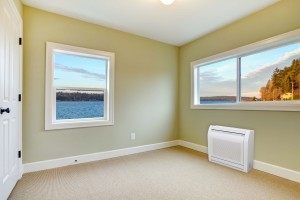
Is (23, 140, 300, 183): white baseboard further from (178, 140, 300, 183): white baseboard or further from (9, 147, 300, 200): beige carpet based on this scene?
(9, 147, 300, 200): beige carpet

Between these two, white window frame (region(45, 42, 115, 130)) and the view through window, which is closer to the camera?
the view through window

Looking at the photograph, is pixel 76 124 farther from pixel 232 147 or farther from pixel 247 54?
pixel 247 54

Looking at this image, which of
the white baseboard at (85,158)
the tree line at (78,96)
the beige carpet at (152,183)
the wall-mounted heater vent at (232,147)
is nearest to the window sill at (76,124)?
the tree line at (78,96)

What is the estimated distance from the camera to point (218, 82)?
11.5 feet

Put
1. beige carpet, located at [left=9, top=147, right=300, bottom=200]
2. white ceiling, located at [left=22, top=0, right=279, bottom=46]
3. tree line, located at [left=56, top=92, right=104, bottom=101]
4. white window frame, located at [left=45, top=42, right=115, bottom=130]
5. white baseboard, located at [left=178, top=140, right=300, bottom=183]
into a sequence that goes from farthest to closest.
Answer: tree line, located at [left=56, top=92, right=104, bottom=101], white window frame, located at [left=45, top=42, right=115, bottom=130], white ceiling, located at [left=22, top=0, right=279, bottom=46], white baseboard, located at [left=178, top=140, right=300, bottom=183], beige carpet, located at [left=9, top=147, right=300, bottom=200]

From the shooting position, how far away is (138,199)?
1.85m

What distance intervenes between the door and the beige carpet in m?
0.27

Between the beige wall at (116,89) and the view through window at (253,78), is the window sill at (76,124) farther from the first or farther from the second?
the view through window at (253,78)

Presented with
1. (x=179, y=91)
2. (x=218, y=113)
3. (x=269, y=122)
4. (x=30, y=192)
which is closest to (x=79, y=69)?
(x=30, y=192)

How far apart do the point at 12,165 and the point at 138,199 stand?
157 cm

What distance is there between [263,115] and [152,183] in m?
1.97

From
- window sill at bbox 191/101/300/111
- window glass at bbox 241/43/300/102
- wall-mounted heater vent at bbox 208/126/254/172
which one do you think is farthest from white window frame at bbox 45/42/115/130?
window glass at bbox 241/43/300/102

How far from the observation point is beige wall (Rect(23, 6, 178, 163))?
101 inches

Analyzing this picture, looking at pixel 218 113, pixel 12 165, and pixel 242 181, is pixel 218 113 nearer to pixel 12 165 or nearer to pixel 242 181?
pixel 242 181
